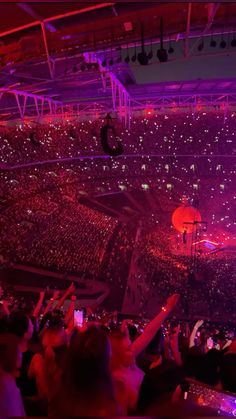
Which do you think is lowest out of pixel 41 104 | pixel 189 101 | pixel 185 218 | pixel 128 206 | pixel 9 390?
pixel 9 390

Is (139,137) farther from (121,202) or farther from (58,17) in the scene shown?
(58,17)

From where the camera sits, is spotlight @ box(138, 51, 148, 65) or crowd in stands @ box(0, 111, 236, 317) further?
crowd in stands @ box(0, 111, 236, 317)

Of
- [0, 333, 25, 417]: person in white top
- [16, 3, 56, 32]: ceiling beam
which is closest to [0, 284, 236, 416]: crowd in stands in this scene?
[0, 333, 25, 417]: person in white top

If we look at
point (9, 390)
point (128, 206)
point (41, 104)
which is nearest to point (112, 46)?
point (41, 104)

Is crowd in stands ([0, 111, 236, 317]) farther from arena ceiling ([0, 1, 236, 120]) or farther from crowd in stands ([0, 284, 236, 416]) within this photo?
crowd in stands ([0, 284, 236, 416])

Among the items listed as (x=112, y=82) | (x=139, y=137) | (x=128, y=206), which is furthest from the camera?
(x=128, y=206)

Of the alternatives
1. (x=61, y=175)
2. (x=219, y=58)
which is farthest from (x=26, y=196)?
(x=219, y=58)
